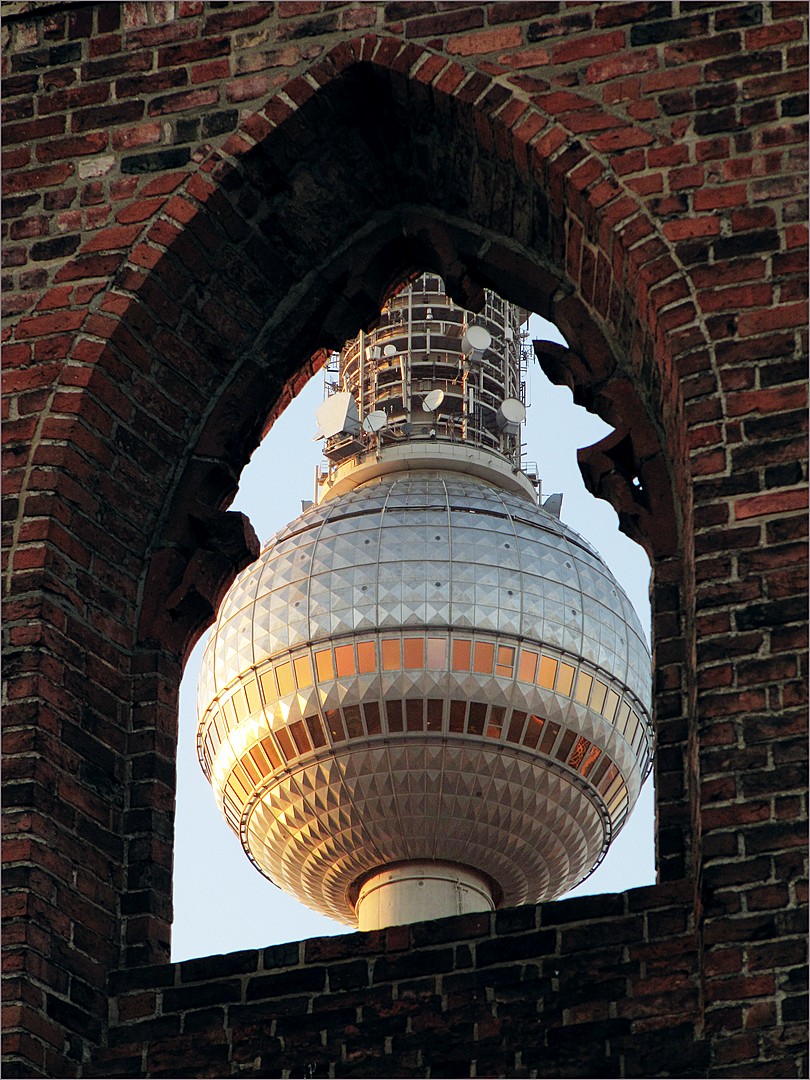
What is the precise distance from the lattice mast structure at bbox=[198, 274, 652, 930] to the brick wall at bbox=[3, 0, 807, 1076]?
2764 cm

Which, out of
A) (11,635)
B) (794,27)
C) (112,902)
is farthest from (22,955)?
(794,27)

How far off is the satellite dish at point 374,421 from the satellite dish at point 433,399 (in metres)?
0.73

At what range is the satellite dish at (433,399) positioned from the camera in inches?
1644

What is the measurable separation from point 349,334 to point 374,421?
3026cm

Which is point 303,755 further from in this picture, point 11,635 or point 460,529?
point 11,635

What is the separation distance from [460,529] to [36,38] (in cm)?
3052

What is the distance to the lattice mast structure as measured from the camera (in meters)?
40.7

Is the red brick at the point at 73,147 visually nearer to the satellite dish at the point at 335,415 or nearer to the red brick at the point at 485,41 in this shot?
the red brick at the point at 485,41

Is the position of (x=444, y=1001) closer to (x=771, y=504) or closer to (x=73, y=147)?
(x=771, y=504)

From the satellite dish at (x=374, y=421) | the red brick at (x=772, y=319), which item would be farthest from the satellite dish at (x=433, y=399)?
the red brick at (x=772, y=319)

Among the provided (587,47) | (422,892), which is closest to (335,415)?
(422,892)

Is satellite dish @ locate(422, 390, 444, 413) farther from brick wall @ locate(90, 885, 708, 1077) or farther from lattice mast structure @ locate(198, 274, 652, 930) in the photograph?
brick wall @ locate(90, 885, 708, 1077)

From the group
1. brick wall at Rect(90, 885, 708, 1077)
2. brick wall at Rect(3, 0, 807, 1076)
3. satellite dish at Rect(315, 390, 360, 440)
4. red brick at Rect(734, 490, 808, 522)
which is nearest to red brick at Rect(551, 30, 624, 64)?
brick wall at Rect(3, 0, 807, 1076)

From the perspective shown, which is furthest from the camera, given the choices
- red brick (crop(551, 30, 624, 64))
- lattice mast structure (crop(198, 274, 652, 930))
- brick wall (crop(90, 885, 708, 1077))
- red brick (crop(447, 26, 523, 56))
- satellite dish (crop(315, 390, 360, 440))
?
lattice mast structure (crop(198, 274, 652, 930))
